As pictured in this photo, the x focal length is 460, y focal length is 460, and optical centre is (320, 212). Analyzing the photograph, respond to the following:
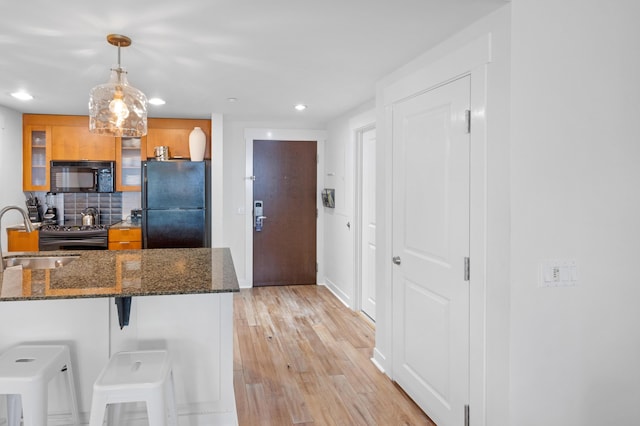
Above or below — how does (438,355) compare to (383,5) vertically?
below

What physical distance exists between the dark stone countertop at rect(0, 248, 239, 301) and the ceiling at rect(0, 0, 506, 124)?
1.27 m

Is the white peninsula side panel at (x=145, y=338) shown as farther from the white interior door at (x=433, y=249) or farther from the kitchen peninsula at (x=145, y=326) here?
the white interior door at (x=433, y=249)

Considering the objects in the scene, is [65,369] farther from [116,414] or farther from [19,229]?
[19,229]

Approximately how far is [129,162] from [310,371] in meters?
3.38

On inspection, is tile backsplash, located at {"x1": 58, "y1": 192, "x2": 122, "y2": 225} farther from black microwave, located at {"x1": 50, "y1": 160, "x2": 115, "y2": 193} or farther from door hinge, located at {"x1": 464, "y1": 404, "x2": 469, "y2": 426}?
door hinge, located at {"x1": 464, "y1": 404, "x2": 469, "y2": 426}

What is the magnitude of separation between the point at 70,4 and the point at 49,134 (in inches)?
138

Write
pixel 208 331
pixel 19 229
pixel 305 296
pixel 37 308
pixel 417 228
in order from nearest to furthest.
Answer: pixel 37 308, pixel 208 331, pixel 417 228, pixel 19 229, pixel 305 296

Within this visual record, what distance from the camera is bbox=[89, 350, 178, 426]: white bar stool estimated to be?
5.84 ft

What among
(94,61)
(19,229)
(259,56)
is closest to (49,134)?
(19,229)

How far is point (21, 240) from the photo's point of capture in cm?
477

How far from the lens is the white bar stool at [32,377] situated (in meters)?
1.79

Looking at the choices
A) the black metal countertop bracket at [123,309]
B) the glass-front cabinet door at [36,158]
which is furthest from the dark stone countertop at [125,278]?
the glass-front cabinet door at [36,158]

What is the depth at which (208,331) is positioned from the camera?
243cm

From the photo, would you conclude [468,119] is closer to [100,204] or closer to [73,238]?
[73,238]
